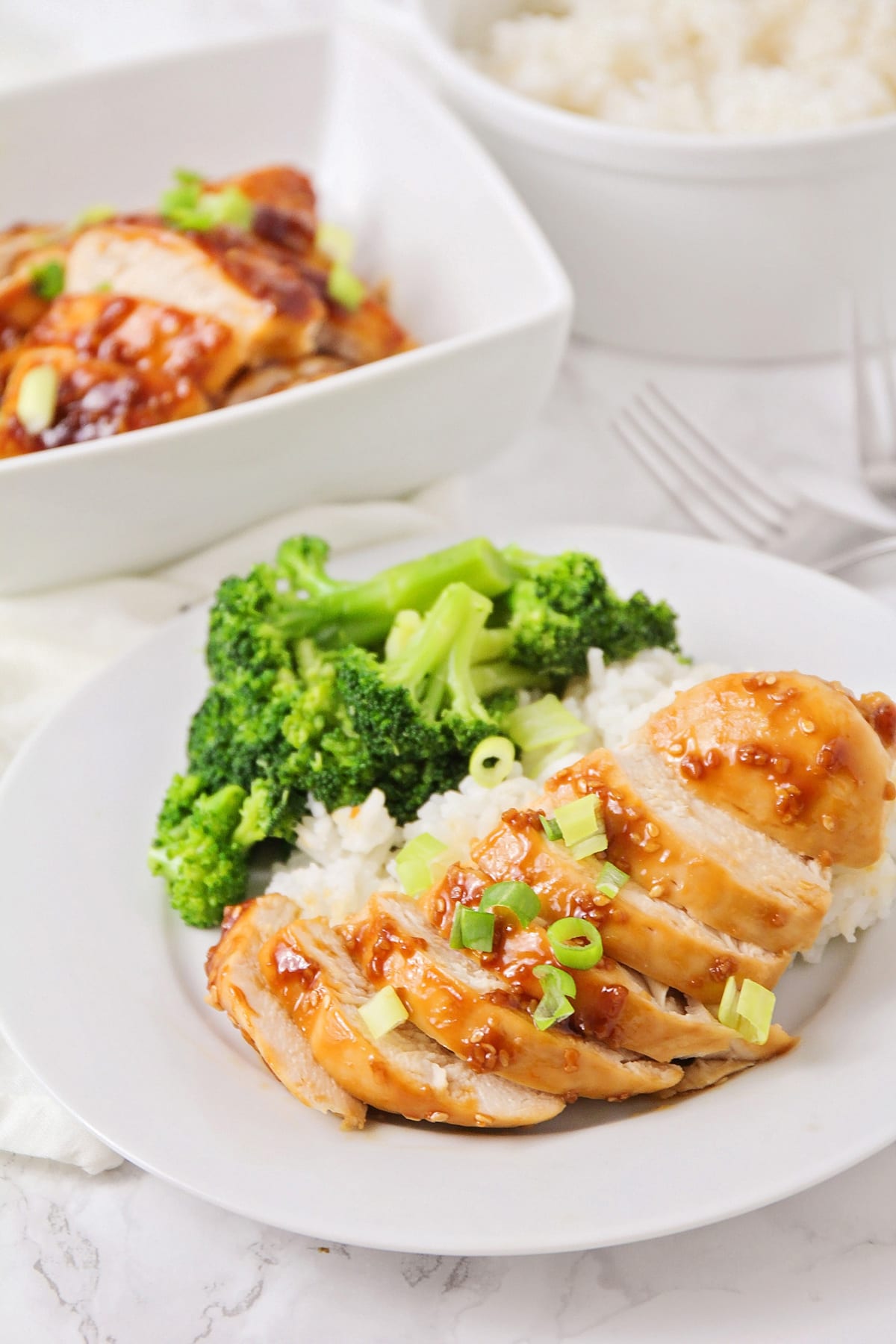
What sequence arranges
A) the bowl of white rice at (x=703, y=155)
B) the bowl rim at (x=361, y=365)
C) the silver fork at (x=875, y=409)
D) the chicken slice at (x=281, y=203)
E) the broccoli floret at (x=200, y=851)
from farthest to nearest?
the chicken slice at (x=281, y=203)
the bowl of white rice at (x=703, y=155)
the silver fork at (x=875, y=409)
the bowl rim at (x=361, y=365)
the broccoli floret at (x=200, y=851)

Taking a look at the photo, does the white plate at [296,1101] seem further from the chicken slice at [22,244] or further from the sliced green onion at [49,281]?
the chicken slice at [22,244]

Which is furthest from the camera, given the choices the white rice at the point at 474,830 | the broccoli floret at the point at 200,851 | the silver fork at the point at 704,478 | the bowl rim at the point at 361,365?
the silver fork at the point at 704,478

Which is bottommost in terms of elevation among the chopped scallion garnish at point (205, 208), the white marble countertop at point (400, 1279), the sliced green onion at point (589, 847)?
the white marble countertop at point (400, 1279)

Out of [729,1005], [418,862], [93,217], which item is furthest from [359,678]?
[93,217]

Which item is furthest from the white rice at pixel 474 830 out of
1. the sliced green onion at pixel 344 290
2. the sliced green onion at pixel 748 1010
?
the sliced green onion at pixel 344 290

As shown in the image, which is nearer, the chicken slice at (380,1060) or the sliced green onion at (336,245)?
the chicken slice at (380,1060)

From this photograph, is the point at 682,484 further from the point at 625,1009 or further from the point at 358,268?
the point at 625,1009

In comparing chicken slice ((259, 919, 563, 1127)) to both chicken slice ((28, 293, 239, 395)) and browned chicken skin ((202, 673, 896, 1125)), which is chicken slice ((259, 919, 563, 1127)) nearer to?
browned chicken skin ((202, 673, 896, 1125))

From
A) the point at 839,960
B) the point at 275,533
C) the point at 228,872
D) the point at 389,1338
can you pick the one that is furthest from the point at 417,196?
the point at 389,1338
